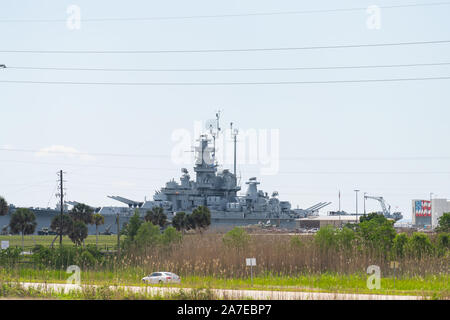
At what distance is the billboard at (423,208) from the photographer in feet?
462

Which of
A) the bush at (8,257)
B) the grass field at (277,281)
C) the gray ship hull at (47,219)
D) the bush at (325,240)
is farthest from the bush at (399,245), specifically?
the gray ship hull at (47,219)

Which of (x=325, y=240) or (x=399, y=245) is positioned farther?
(x=325, y=240)

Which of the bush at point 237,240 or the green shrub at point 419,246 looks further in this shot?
the bush at point 237,240

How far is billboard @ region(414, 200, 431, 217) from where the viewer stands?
141 meters

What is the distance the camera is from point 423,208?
141 meters

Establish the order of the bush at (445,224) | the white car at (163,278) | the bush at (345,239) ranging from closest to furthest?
the white car at (163,278)
the bush at (345,239)
the bush at (445,224)

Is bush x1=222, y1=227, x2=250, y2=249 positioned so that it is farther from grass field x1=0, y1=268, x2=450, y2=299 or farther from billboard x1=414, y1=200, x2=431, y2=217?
billboard x1=414, y1=200, x2=431, y2=217

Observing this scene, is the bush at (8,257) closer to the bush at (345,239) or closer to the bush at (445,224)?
the bush at (345,239)

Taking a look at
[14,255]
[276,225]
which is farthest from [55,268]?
[276,225]

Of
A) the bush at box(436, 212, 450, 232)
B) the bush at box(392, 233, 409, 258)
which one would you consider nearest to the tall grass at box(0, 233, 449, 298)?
the bush at box(392, 233, 409, 258)

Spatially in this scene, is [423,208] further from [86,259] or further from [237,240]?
[86,259]

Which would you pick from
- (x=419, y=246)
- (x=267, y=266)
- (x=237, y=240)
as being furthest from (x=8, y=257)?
(x=419, y=246)

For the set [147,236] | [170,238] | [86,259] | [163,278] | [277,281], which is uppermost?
[147,236]

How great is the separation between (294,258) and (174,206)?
63412mm
